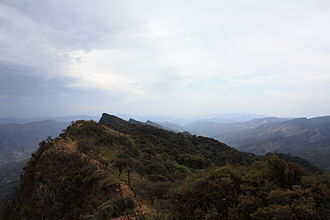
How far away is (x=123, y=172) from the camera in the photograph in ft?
84.8

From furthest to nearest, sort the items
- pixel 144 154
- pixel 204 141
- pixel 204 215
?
pixel 204 141
pixel 144 154
pixel 204 215

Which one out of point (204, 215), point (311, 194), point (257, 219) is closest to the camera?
point (257, 219)

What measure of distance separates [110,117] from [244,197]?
348 ft

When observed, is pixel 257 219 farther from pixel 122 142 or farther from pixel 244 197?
pixel 122 142

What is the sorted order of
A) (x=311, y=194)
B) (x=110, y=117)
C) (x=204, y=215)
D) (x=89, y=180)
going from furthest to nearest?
1. (x=110, y=117)
2. (x=89, y=180)
3. (x=204, y=215)
4. (x=311, y=194)

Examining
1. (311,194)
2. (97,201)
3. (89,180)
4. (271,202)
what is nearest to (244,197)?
(271,202)

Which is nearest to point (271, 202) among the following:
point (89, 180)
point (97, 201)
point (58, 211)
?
point (97, 201)

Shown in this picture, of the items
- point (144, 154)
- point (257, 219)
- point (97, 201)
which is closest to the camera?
point (257, 219)

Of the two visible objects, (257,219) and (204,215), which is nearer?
(257,219)

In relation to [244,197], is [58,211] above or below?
below

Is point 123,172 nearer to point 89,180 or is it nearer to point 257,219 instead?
Answer: point 89,180

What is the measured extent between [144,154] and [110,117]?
259 ft

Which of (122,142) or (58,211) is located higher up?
(122,142)

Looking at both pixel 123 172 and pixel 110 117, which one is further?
pixel 110 117
